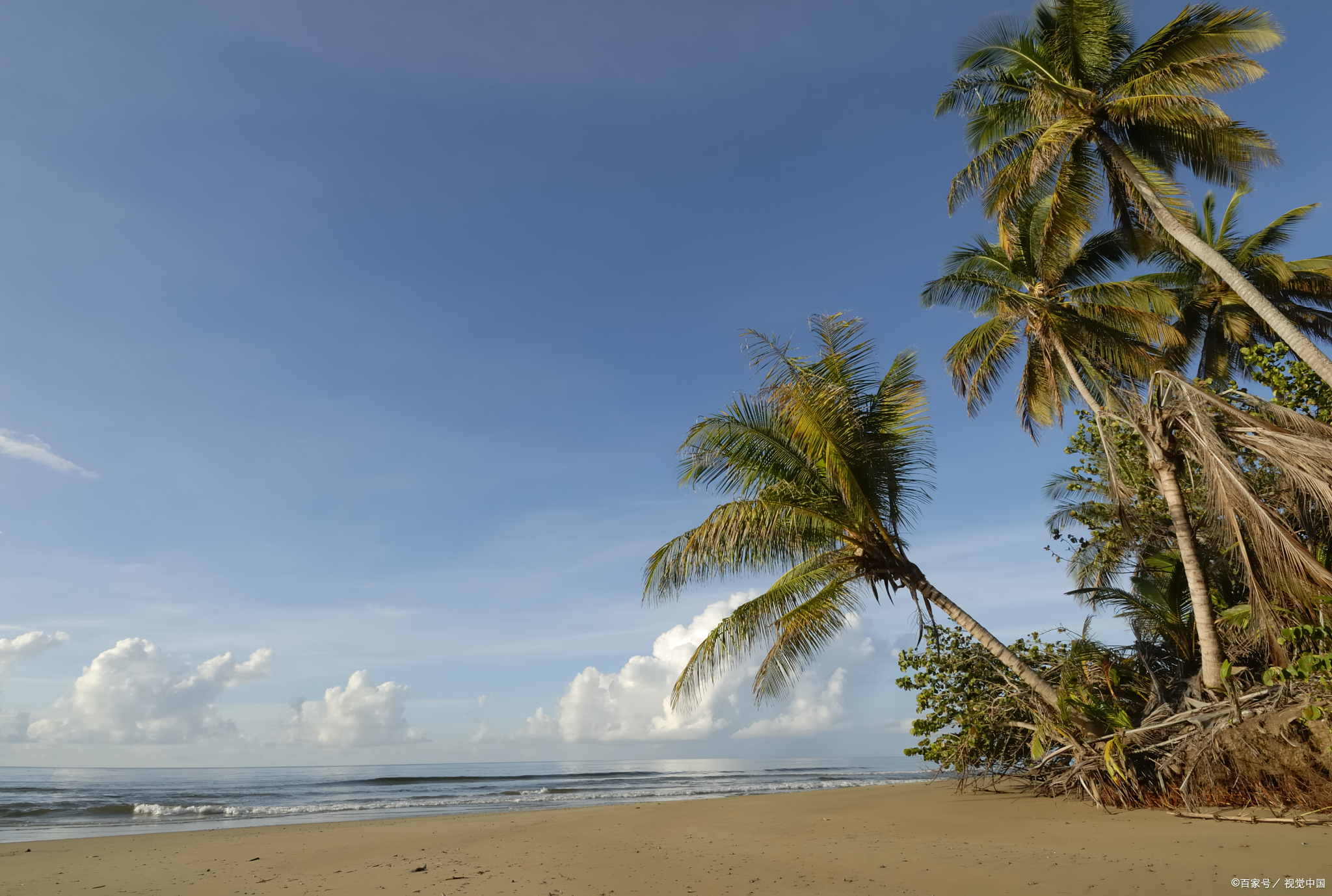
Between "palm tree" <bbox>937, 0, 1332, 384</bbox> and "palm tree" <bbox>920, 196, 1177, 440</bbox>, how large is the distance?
0.88 m

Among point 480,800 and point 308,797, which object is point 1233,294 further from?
point 308,797

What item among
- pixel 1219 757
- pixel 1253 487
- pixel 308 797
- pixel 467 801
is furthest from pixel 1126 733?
pixel 308 797

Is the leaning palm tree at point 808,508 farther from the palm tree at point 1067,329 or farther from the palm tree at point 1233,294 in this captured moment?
the palm tree at point 1233,294

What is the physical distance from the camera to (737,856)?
7.20m

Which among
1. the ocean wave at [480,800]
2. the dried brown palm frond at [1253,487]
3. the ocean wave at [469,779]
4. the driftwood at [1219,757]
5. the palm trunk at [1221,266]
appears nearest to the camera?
the driftwood at [1219,757]

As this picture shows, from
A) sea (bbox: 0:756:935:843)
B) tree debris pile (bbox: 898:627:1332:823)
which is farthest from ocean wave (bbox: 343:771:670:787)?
tree debris pile (bbox: 898:627:1332:823)

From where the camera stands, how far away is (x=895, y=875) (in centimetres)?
581

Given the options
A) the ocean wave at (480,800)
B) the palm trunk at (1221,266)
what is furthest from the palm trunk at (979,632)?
the ocean wave at (480,800)

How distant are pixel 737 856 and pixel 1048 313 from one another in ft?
32.1

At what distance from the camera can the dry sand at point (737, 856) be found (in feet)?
18.2

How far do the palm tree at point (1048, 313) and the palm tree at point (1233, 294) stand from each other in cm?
485

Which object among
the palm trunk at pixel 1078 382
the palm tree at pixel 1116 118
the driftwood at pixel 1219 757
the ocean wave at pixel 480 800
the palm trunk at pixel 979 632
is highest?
the palm tree at pixel 1116 118

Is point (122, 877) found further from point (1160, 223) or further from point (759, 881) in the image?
A: point (1160, 223)

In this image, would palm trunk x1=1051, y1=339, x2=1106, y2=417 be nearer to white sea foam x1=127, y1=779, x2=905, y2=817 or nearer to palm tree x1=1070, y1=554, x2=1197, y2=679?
palm tree x1=1070, y1=554, x2=1197, y2=679
